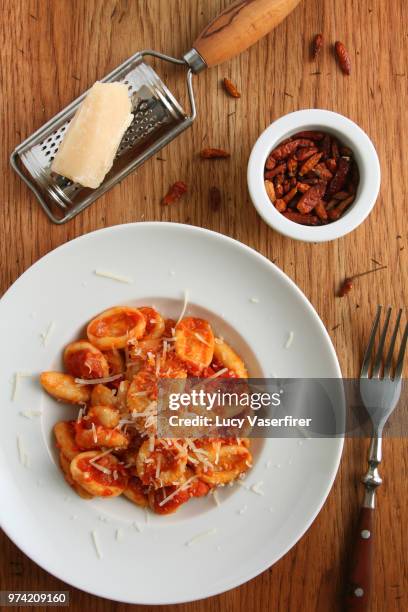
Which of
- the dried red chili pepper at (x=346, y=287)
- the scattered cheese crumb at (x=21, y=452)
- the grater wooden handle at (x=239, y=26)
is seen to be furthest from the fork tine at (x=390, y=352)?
the scattered cheese crumb at (x=21, y=452)

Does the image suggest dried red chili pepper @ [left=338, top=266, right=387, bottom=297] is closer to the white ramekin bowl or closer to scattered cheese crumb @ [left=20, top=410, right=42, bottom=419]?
the white ramekin bowl

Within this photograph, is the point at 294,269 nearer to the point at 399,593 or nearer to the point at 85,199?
the point at 85,199

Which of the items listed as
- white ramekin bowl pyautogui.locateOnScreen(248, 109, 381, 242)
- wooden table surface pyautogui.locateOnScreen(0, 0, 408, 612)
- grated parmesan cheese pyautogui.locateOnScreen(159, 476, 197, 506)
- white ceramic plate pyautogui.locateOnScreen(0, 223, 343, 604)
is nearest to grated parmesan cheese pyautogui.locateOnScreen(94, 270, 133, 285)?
white ceramic plate pyautogui.locateOnScreen(0, 223, 343, 604)

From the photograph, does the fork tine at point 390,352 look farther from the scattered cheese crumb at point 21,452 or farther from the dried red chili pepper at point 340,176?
the scattered cheese crumb at point 21,452

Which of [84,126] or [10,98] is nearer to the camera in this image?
[84,126]

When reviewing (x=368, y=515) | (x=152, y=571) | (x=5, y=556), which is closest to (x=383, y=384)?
(x=368, y=515)

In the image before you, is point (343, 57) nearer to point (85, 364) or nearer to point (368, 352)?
point (368, 352)
